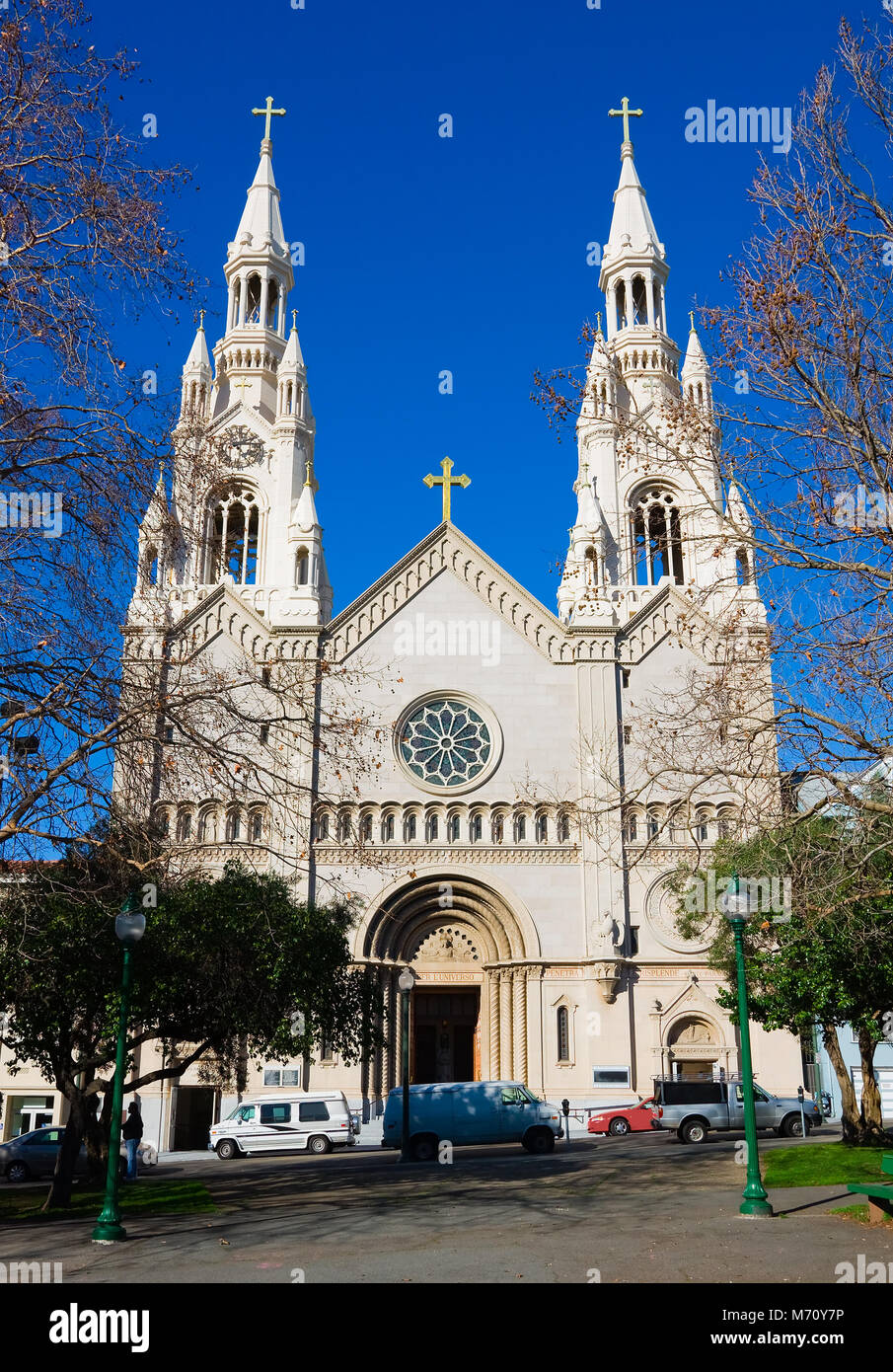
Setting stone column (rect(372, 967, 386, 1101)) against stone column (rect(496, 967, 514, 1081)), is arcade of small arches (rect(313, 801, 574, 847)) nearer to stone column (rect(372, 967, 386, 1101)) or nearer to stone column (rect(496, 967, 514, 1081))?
stone column (rect(496, 967, 514, 1081))

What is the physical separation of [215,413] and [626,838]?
25.1m

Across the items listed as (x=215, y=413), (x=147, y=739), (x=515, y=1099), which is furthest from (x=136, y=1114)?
(x=215, y=413)

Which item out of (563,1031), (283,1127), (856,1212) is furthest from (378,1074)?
(856,1212)

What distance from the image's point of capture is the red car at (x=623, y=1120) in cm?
3559

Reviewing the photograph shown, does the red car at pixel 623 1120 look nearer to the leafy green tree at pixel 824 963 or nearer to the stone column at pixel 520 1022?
the stone column at pixel 520 1022

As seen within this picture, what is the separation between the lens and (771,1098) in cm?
3266

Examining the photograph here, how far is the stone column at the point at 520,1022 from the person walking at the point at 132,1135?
16.6 m

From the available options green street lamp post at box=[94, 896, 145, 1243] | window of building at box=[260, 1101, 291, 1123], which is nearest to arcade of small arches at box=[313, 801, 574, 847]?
window of building at box=[260, 1101, 291, 1123]

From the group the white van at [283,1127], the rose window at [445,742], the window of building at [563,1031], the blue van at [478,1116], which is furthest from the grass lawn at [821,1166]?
the rose window at [445,742]

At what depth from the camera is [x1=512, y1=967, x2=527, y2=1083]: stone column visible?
3897cm

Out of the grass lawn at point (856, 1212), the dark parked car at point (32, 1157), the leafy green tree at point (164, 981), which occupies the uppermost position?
the leafy green tree at point (164, 981)

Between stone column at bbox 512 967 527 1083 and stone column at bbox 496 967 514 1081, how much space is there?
0.22 meters
